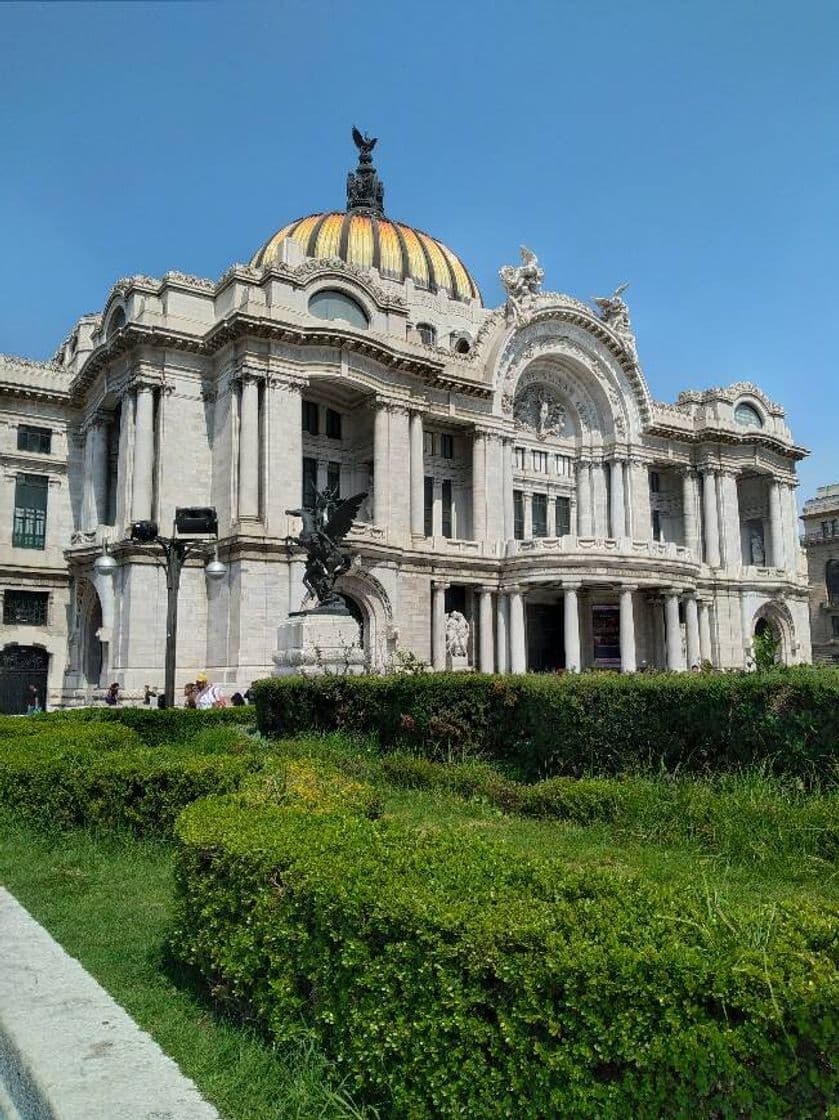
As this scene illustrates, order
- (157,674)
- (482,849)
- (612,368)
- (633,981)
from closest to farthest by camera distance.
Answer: (633,981), (482,849), (157,674), (612,368)

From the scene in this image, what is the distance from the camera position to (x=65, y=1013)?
5348mm

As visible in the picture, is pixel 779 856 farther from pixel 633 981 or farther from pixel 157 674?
pixel 157 674

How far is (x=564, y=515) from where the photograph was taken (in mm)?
48000

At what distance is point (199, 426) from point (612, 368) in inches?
909

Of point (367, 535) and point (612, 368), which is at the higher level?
point (612, 368)

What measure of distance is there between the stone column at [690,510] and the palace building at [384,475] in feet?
0.52

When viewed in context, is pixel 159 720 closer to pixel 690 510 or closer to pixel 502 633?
pixel 502 633

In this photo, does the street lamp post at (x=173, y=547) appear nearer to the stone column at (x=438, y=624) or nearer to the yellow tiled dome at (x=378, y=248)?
the stone column at (x=438, y=624)

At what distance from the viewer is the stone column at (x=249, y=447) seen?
33.8 meters

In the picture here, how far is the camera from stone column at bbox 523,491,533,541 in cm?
4575

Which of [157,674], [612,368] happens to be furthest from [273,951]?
[612,368]

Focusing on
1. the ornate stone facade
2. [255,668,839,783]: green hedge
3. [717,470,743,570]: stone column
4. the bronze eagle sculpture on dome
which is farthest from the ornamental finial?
[255,668,839,783]: green hedge

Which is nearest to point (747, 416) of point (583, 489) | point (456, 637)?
point (583, 489)

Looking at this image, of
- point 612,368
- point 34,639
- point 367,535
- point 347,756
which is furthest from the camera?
point 612,368
